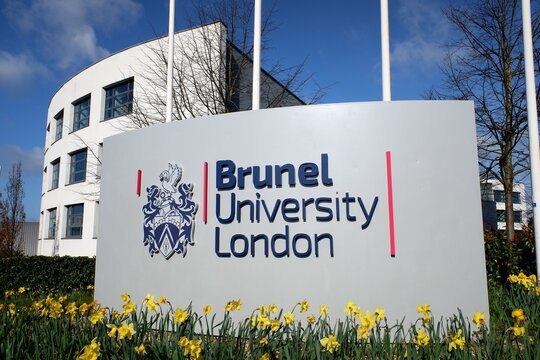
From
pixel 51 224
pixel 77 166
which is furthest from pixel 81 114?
pixel 51 224

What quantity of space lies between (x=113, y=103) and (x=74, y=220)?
6755 mm

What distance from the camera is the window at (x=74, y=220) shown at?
2091 centimetres

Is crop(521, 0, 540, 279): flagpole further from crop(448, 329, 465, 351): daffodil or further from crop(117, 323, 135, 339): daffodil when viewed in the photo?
crop(117, 323, 135, 339): daffodil

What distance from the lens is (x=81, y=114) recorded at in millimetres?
22641

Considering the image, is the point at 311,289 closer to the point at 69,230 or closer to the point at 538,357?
the point at 538,357

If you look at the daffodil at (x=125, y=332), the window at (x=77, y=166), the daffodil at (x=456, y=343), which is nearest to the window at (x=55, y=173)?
the window at (x=77, y=166)

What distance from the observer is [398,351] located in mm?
2949

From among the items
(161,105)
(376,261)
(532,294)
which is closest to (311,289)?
(376,261)

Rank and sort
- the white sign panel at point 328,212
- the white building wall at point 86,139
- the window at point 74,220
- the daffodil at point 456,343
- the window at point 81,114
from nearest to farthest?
the daffodil at point 456,343 → the white sign panel at point 328,212 → the white building wall at point 86,139 → the window at point 74,220 → the window at point 81,114

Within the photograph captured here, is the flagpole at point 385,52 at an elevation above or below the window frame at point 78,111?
below

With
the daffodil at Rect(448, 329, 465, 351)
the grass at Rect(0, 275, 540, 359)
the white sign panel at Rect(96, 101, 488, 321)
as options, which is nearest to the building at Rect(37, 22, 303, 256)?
the white sign panel at Rect(96, 101, 488, 321)

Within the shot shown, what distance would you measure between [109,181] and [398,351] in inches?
204

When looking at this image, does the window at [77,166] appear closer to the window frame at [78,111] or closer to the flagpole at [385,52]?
the window frame at [78,111]

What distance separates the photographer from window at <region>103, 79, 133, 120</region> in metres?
19.2
